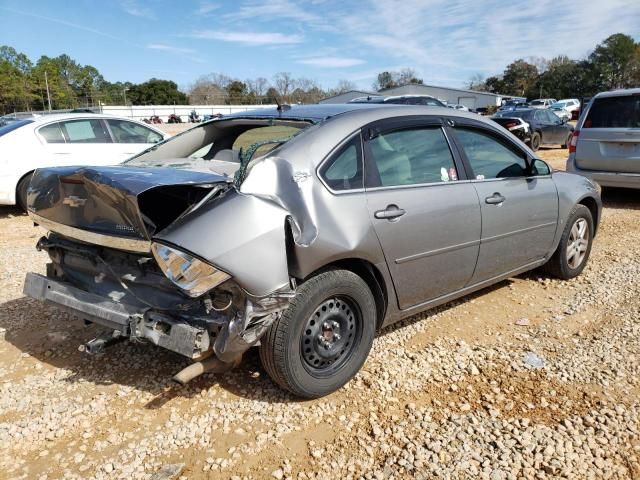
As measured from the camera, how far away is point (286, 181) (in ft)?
8.98

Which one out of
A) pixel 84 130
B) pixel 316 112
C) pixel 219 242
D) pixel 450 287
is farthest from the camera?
pixel 84 130

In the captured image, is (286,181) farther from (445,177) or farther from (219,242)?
(445,177)

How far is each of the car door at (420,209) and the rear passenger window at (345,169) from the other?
0.07m

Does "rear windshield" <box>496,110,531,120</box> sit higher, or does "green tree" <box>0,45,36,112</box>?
"green tree" <box>0,45,36,112</box>

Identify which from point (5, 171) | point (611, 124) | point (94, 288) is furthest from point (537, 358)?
point (5, 171)

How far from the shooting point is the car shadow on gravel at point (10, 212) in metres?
8.46

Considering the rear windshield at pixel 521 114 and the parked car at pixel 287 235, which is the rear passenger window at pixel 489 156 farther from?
the rear windshield at pixel 521 114

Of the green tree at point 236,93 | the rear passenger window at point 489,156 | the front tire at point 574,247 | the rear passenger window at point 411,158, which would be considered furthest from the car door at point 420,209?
the green tree at point 236,93

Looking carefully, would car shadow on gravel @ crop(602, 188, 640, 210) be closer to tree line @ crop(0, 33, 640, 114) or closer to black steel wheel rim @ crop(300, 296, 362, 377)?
black steel wheel rim @ crop(300, 296, 362, 377)

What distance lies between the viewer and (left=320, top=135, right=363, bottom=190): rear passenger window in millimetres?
2914

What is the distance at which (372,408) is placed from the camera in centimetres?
294

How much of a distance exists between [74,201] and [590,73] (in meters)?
90.4

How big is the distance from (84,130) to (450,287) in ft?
23.7

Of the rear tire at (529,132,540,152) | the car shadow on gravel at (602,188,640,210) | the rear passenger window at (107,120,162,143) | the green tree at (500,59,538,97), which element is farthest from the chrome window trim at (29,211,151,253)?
the green tree at (500,59,538,97)
